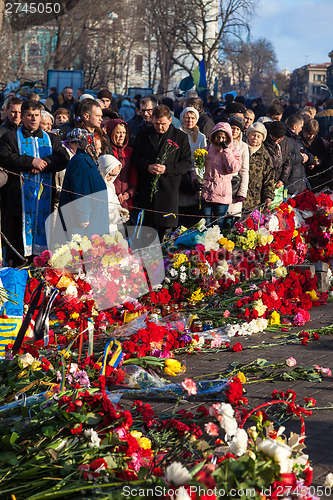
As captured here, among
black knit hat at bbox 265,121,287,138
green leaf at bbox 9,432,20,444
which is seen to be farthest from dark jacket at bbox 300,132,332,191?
green leaf at bbox 9,432,20,444

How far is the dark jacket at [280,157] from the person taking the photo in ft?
31.3

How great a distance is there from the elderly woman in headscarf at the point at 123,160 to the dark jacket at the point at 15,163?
581 millimetres

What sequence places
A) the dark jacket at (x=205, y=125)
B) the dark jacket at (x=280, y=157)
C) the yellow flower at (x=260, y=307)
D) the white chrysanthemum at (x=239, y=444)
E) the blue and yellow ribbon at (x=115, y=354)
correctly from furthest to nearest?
the dark jacket at (x=205, y=125) → the dark jacket at (x=280, y=157) → the yellow flower at (x=260, y=307) → the blue and yellow ribbon at (x=115, y=354) → the white chrysanthemum at (x=239, y=444)

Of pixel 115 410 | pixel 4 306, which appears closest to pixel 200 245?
pixel 4 306

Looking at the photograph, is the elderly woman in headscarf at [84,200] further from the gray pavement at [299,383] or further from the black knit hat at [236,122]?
the black knit hat at [236,122]

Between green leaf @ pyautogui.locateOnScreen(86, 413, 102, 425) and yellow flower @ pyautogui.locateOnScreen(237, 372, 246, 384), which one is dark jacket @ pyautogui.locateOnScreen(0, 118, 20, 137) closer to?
yellow flower @ pyautogui.locateOnScreen(237, 372, 246, 384)

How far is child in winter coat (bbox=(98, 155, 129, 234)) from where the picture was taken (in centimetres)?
709

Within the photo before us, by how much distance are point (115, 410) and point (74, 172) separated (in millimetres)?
3756

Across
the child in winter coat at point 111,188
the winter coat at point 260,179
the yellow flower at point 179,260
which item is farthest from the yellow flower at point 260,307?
the winter coat at point 260,179

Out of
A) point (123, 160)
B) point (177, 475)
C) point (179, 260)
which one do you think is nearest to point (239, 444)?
point (177, 475)

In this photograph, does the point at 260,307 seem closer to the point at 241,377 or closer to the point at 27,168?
the point at 241,377

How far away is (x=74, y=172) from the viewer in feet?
22.4

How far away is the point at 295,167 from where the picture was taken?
10070 millimetres

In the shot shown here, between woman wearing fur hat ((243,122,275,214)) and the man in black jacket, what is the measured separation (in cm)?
250
